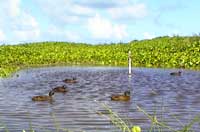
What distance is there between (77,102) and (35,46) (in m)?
40.5

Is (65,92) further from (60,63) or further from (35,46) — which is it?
(35,46)

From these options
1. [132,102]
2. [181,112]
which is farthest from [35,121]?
[132,102]

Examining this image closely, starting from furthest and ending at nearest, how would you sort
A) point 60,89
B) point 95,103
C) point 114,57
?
point 114,57, point 60,89, point 95,103

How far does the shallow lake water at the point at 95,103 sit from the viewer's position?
11500 millimetres

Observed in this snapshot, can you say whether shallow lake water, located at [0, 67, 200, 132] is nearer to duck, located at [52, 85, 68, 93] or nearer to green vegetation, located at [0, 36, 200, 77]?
duck, located at [52, 85, 68, 93]

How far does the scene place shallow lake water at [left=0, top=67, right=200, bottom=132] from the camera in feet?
37.7

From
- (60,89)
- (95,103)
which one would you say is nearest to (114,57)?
(60,89)

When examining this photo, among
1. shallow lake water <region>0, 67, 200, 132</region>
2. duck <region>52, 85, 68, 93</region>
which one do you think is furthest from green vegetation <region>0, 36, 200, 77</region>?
duck <region>52, 85, 68, 93</region>

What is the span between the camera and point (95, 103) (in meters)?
15.6

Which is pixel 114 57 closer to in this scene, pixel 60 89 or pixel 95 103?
pixel 60 89

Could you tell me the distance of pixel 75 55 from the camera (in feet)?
150

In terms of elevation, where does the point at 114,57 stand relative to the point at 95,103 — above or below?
above

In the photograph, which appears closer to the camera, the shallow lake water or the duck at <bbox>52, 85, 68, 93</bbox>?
the shallow lake water

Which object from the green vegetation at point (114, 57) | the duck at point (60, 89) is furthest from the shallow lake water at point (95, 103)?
the green vegetation at point (114, 57)
